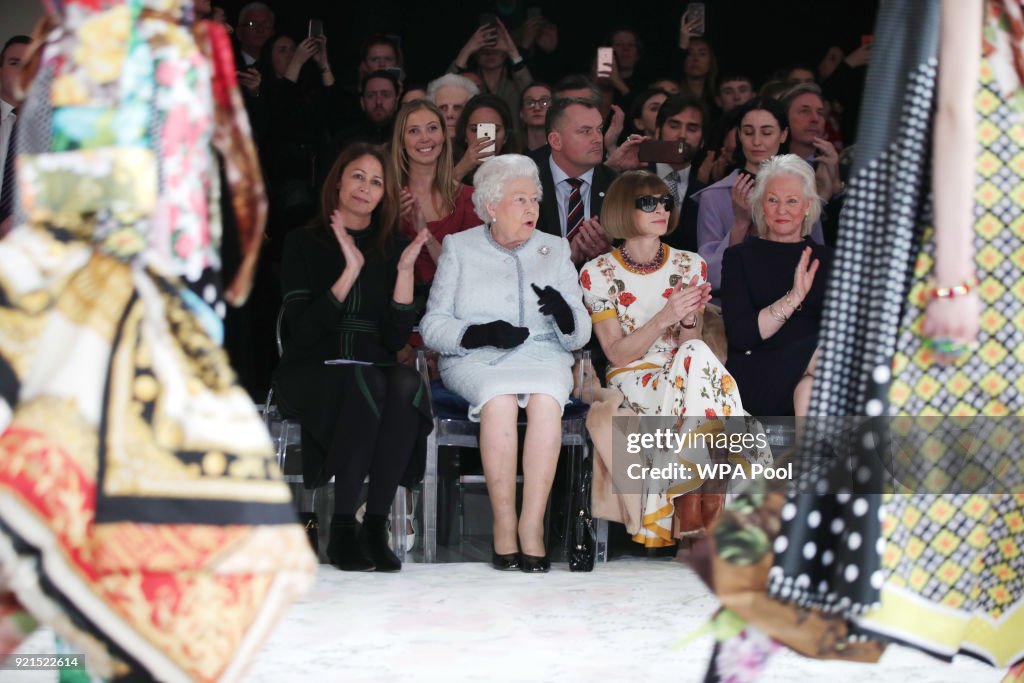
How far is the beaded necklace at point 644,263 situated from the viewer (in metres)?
4.55

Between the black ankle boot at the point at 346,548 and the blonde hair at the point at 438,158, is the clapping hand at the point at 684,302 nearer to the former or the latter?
the blonde hair at the point at 438,158

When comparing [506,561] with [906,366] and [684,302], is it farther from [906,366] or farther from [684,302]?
[906,366]

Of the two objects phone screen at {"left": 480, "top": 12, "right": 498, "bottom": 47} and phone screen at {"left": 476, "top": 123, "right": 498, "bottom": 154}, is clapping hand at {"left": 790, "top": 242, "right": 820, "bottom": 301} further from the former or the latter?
phone screen at {"left": 480, "top": 12, "right": 498, "bottom": 47}

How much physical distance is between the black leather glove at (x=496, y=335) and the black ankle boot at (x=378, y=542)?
1.99 feet

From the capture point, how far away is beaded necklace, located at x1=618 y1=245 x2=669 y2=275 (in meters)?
4.55

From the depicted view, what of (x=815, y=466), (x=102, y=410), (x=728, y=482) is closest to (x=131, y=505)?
(x=102, y=410)

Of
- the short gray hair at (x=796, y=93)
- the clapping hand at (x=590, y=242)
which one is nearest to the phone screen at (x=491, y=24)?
the short gray hair at (x=796, y=93)

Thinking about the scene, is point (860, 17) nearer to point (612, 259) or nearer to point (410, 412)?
point (612, 259)

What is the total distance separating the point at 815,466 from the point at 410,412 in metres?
2.28

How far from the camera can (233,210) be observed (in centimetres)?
200

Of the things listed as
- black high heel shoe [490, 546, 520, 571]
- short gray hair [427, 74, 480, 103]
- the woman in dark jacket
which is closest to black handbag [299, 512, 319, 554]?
the woman in dark jacket

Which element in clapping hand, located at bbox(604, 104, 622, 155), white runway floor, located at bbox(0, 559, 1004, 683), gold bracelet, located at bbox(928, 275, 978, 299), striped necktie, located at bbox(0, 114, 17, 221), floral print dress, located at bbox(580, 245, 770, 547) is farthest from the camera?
clapping hand, located at bbox(604, 104, 622, 155)

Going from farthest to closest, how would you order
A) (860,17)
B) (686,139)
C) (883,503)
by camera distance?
(860,17), (686,139), (883,503)

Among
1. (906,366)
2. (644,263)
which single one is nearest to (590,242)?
(644,263)
